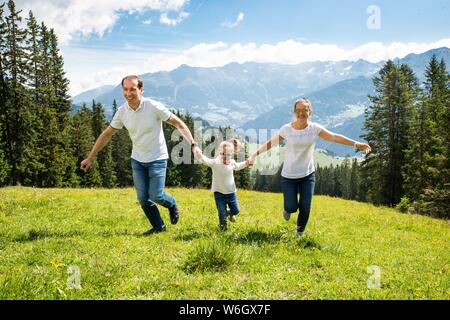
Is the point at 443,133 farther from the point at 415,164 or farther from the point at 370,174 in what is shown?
the point at 370,174

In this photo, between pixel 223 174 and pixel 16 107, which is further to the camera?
pixel 16 107

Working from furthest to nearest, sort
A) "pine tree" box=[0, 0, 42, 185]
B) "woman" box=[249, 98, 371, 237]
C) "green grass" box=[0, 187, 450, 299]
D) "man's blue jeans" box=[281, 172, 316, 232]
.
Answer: "pine tree" box=[0, 0, 42, 185] < "man's blue jeans" box=[281, 172, 316, 232] < "woman" box=[249, 98, 371, 237] < "green grass" box=[0, 187, 450, 299]

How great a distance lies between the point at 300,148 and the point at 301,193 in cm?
103

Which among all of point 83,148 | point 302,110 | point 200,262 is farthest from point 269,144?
point 83,148

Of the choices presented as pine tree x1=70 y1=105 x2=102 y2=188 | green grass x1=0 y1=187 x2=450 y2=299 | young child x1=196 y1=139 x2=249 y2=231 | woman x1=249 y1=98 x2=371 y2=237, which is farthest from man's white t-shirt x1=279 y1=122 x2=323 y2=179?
pine tree x1=70 y1=105 x2=102 y2=188

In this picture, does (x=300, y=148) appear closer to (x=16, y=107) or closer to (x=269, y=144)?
(x=269, y=144)

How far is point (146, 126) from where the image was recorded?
8133 mm

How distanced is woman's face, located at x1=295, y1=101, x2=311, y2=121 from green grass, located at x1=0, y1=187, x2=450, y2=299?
2.58 metres

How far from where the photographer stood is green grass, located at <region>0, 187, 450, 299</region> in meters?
5.29

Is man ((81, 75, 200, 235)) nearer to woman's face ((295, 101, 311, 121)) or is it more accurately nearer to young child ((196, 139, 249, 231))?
young child ((196, 139, 249, 231))

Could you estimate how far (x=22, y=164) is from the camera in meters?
39.7

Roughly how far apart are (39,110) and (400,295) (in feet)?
164

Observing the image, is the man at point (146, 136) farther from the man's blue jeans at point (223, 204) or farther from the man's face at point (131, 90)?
the man's blue jeans at point (223, 204)
